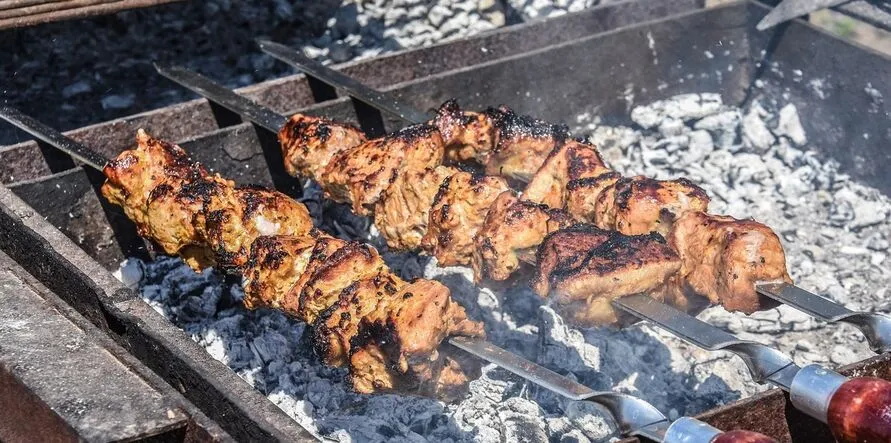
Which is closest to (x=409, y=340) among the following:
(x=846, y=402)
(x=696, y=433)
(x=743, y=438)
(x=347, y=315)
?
(x=347, y=315)

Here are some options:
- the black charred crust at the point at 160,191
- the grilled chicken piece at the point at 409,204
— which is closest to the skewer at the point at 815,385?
the grilled chicken piece at the point at 409,204

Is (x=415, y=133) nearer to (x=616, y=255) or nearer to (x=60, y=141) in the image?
(x=616, y=255)

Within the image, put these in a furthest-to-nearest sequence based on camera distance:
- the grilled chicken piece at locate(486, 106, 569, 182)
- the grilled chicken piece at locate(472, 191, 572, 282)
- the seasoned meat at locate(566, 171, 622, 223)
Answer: the grilled chicken piece at locate(486, 106, 569, 182)
the seasoned meat at locate(566, 171, 622, 223)
the grilled chicken piece at locate(472, 191, 572, 282)

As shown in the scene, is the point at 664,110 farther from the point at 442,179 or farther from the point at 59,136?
Result: the point at 59,136

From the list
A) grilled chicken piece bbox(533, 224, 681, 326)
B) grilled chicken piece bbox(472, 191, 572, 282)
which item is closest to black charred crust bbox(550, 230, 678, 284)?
grilled chicken piece bbox(533, 224, 681, 326)

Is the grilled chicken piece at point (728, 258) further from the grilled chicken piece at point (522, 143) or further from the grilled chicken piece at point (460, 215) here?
the grilled chicken piece at point (522, 143)

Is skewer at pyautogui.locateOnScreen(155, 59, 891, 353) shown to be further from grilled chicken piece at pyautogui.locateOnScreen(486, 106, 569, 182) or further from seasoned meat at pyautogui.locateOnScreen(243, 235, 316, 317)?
seasoned meat at pyautogui.locateOnScreen(243, 235, 316, 317)
